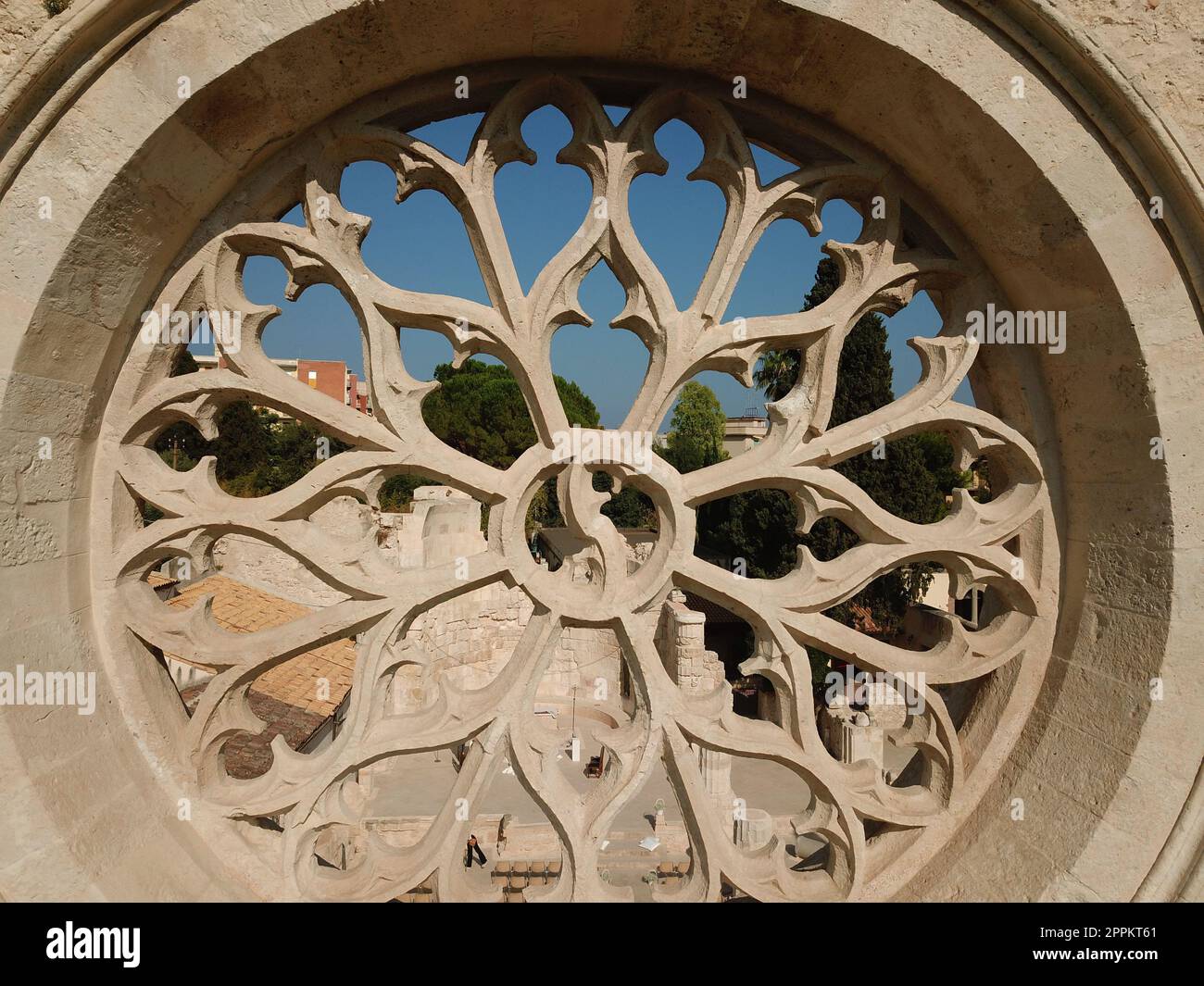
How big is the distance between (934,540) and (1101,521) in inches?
19.9

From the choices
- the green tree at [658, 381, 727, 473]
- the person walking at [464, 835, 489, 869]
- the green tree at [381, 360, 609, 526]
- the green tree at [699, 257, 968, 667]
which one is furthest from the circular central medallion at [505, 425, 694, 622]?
the green tree at [658, 381, 727, 473]

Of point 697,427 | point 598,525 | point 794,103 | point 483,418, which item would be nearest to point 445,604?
point 598,525

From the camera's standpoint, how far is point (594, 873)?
2.38m

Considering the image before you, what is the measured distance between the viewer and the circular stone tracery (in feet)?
7.60

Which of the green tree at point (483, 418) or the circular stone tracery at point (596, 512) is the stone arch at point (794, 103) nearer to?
the circular stone tracery at point (596, 512)

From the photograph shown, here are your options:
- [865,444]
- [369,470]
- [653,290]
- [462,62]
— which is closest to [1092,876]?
[865,444]

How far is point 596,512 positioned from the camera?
8.30 ft

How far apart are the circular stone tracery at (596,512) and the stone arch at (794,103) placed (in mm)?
153

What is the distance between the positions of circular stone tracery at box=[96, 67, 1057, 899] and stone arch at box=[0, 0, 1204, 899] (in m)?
0.15

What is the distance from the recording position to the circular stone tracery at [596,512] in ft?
7.60

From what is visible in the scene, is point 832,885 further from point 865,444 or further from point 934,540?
point 865,444

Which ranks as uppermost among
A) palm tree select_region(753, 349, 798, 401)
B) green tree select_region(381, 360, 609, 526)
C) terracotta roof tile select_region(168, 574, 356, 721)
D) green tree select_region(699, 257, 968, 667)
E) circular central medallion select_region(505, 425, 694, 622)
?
green tree select_region(381, 360, 609, 526)

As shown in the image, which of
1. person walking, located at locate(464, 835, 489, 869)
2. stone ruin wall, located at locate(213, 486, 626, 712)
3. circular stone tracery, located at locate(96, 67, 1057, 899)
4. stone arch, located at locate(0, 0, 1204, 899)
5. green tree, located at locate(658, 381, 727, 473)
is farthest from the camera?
green tree, located at locate(658, 381, 727, 473)

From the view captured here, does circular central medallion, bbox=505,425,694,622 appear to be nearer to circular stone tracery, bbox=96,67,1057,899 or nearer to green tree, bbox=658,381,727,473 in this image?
circular stone tracery, bbox=96,67,1057,899
